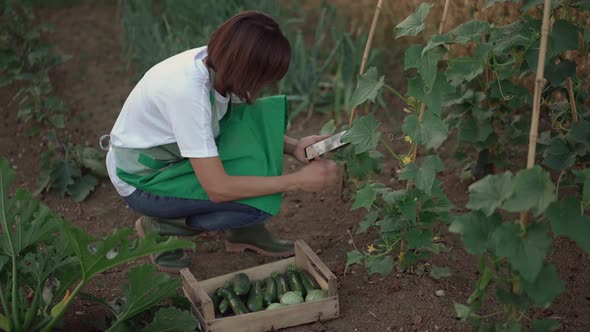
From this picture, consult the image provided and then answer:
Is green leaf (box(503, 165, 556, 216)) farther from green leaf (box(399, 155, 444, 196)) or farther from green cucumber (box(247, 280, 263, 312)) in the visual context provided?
green cucumber (box(247, 280, 263, 312))

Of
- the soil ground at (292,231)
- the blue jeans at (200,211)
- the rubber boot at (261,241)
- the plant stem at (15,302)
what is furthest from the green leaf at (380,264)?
the plant stem at (15,302)

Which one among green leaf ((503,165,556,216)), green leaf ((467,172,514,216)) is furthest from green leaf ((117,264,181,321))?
green leaf ((503,165,556,216))

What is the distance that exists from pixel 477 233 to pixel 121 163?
5.26 feet

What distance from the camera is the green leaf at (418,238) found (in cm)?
283

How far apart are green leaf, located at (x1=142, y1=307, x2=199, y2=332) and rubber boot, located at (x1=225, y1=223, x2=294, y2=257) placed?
2.72 feet

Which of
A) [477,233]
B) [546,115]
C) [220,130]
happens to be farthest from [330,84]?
[477,233]

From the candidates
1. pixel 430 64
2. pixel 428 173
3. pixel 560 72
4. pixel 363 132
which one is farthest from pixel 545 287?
pixel 560 72

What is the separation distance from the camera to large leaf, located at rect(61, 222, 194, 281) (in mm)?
2338

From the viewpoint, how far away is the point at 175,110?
2883 millimetres

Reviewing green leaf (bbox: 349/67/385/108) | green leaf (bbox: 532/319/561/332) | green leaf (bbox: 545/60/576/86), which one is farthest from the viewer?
green leaf (bbox: 545/60/576/86)

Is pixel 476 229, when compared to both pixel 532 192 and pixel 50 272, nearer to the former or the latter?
pixel 532 192

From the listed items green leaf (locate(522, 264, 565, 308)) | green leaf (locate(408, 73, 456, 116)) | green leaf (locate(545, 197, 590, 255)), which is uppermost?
green leaf (locate(408, 73, 456, 116))

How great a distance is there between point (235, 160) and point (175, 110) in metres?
0.41

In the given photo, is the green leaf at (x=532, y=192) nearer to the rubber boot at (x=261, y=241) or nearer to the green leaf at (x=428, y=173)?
the green leaf at (x=428, y=173)
